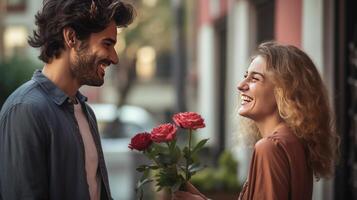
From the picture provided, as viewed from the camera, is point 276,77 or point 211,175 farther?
point 211,175

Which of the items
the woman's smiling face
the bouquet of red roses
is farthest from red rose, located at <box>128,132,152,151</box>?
the woman's smiling face

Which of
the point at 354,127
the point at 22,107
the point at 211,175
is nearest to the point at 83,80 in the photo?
the point at 22,107

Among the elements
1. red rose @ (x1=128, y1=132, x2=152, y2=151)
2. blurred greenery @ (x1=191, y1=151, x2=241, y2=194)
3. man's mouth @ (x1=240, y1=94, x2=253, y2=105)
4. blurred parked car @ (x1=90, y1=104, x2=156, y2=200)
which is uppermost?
man's mouth @ (x1=240, y1=94, x2=253, y2=105)

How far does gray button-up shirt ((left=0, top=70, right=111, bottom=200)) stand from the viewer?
272 cm

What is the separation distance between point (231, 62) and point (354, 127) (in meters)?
4.95

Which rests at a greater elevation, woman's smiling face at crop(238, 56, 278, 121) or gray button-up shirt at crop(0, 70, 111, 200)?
woman's smiling face at crop(238, 56, 278, 121)

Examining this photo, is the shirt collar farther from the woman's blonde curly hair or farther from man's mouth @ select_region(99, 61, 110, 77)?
the woman's blonde curly hair

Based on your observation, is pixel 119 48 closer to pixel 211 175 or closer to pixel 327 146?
pixel 211 175

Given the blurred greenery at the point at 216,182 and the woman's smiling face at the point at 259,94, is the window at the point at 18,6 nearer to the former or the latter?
the blurred greenery at the point at 216,182

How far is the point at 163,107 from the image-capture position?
4606 cm

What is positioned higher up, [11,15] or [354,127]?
[11,15]

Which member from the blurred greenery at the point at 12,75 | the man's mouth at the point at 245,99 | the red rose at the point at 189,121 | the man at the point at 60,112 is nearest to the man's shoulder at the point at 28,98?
the man at the point at 60,112

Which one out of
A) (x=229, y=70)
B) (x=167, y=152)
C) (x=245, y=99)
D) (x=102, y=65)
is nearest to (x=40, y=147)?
(x=102, y=65)

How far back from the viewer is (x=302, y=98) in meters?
3.00
